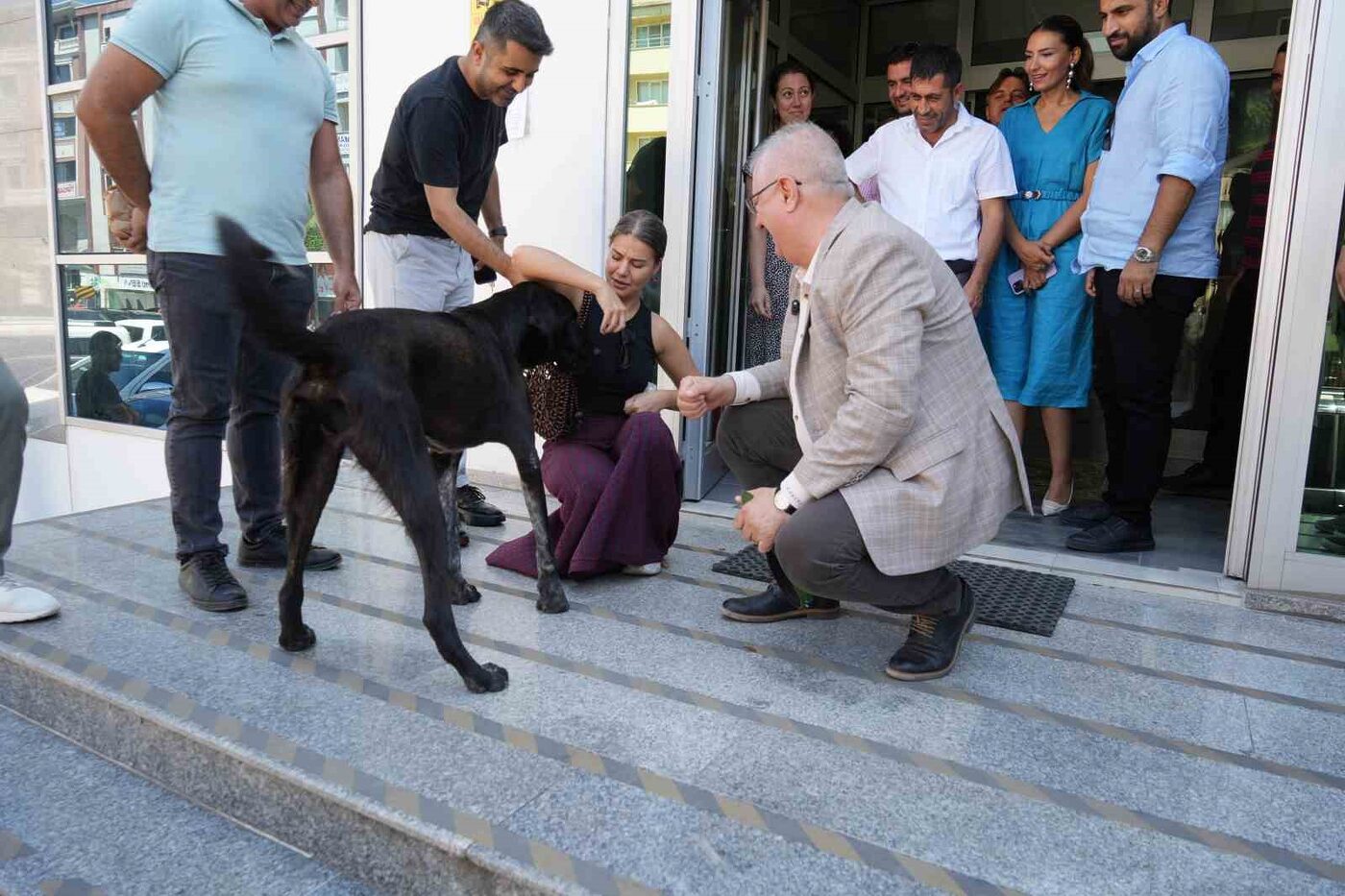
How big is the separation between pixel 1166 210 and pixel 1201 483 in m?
2.31

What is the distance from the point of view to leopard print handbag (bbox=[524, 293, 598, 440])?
10.6 feet

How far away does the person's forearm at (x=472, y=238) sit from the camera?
3162 millimetres

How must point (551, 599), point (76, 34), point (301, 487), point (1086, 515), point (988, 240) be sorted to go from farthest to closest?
point (76, 34)
point (1086, 515)
point (988, 240)
point (551, 599)
point (301, 487)

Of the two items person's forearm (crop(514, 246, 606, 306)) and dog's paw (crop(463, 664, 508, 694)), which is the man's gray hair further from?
dog's paw (crop(463, 664, 508, 694))

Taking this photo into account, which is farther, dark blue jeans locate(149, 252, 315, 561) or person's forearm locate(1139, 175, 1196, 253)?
person's forearm locate(1139, 175, 1196, 253)

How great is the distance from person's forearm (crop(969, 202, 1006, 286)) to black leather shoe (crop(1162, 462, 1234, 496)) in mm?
1972

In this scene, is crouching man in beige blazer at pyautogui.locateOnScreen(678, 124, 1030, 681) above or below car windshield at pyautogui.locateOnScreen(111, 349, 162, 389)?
above

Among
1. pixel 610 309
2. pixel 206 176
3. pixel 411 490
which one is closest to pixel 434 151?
pixel 206 176

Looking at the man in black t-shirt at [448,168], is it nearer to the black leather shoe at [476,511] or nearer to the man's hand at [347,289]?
the man's hand at [347,289]

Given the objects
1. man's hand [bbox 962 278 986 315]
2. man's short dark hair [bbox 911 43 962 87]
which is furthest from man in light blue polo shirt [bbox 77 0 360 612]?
man's hand [bbox 962 278 986 315]

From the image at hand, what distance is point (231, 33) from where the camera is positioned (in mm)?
2725

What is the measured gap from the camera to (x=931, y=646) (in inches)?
97.2

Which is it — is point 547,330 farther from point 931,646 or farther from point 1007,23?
point 1007,23

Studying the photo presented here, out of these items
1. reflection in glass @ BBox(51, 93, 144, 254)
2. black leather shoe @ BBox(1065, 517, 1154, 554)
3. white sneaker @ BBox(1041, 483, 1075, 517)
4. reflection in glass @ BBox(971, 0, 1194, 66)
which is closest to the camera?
black leather shoe @ BBox(1065, 517, 1154, 554)
